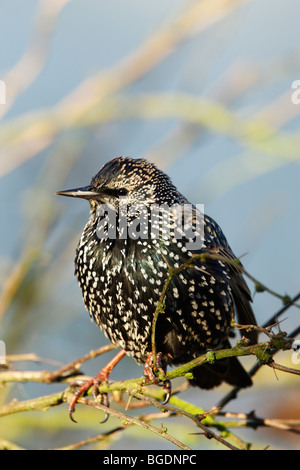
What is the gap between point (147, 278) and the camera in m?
4.13

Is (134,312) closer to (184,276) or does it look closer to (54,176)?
(184,276)

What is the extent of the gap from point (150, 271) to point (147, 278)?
0.05 meters

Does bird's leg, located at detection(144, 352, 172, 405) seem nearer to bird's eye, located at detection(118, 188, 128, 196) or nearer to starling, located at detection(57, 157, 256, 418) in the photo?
starling, located at detection(57, 157, 256, 418)

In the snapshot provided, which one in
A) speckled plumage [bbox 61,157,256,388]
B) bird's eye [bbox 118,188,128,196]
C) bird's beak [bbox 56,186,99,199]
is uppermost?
bird's eye [bbox 118,188,128,196]

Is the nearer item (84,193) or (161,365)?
(161,365)

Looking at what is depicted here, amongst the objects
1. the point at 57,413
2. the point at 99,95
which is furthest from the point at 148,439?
the point at 99,95

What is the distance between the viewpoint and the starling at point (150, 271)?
4.18 m

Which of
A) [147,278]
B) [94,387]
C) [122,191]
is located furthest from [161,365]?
[122,191]

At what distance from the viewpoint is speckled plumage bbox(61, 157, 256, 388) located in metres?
4.17

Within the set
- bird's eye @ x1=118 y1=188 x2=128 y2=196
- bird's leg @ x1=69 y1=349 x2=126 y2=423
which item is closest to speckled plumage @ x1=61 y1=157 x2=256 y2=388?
bird's eye @ x1=118 y1=188 x2=128 y2=196

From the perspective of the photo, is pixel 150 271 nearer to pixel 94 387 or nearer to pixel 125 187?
pixel 125 187

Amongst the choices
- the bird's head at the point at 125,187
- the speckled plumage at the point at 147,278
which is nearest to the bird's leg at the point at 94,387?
the speckled plumage at the point at 147,278

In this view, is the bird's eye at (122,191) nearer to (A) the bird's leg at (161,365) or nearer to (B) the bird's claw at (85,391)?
(A) the bird's leg at (161,365)

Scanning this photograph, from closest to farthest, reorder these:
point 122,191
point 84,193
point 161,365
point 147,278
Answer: point 147,278
point 161,365
point 84,193
point 122,191
